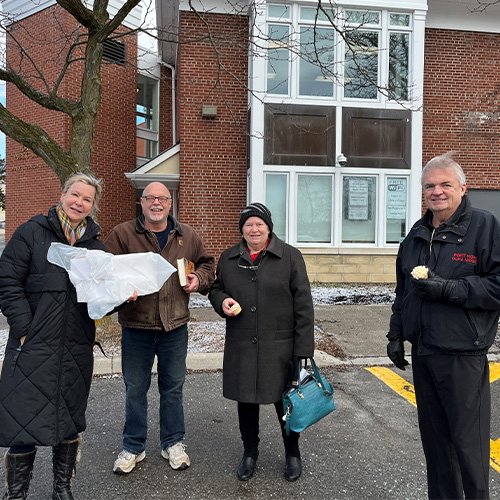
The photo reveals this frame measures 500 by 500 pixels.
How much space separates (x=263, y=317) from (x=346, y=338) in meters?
4.04

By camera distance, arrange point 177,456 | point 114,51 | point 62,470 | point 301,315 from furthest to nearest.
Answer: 1. point 114,51
2. point 177,456
3. point 301,315
4. point 62,470

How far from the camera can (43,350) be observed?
8.52ft

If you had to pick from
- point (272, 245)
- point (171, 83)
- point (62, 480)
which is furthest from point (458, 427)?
point (171, 83)

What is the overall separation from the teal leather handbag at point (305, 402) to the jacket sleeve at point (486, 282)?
1065 mm

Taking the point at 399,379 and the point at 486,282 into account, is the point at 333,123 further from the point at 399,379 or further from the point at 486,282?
the point at 486,282

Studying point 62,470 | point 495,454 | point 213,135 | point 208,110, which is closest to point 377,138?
→ point 213,135

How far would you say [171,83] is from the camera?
15344 mm

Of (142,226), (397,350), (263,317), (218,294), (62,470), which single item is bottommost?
(62,470)

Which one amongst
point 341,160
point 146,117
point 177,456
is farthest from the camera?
point 146,117

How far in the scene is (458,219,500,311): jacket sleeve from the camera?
92.9 inches

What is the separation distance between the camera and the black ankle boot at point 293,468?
10.4ft

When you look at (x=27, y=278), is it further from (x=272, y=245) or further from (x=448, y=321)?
(x=448, y=321)

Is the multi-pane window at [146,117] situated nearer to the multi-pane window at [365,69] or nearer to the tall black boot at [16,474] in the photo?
the multi-pane window at [365,69]

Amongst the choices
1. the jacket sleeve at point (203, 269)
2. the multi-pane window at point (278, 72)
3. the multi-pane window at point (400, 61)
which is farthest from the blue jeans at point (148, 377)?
the multi-pane window at point (400, 61)
